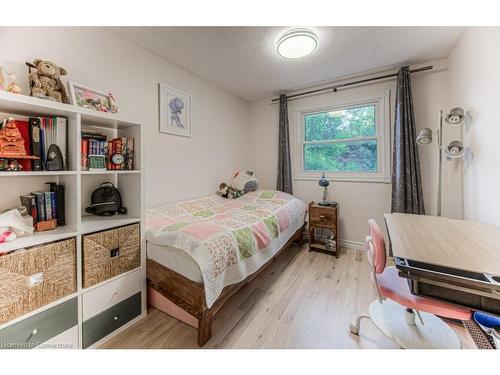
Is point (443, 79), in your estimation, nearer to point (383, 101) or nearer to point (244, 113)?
point (383, 101)

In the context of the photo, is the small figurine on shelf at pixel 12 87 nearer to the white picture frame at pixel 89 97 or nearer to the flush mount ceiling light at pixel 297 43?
the white picture frame at pixel 89 97

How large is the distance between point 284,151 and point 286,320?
7.31 ft

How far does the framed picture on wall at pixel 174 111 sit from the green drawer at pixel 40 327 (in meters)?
1.62

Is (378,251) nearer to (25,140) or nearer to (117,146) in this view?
(117,146)

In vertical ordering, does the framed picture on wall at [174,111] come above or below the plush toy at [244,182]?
above

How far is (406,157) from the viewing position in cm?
223

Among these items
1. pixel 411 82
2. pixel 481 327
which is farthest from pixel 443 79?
pixel 481 327

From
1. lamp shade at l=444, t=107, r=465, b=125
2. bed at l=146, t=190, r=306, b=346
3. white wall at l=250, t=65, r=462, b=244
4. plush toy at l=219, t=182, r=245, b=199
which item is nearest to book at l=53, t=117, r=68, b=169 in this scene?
bed at l=146, t=190, r=306, b=346

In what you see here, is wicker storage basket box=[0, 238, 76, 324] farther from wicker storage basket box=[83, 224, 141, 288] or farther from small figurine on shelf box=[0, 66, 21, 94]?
small figurine on shelf box=[0, 66, 21, 94]

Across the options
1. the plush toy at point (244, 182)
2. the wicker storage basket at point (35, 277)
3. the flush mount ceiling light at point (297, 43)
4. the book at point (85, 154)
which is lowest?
the wicker storage basket at point (35, 277)

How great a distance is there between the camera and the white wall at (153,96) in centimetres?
136

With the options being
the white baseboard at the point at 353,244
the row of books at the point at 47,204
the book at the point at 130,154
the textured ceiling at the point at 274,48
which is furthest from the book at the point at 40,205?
the white baseboard at the point at 353,244

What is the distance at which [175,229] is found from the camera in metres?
1.45
